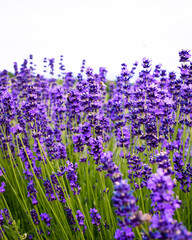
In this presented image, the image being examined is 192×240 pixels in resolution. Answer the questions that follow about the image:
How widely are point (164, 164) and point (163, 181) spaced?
8.2 inches

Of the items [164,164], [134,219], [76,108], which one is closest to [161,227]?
[134,219]

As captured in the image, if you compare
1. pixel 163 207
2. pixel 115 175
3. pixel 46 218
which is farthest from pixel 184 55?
pixel 46 218


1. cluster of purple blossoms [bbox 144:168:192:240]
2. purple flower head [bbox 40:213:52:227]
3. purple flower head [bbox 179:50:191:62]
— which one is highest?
purple flower head [bbox 179:50:191:62]

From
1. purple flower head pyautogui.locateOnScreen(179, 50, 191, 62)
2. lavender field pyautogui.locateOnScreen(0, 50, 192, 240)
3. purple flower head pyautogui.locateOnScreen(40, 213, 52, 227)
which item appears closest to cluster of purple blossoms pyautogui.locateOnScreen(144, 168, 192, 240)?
lavender field pyautogui.locateOnScreen(0, 50, 192, 240)

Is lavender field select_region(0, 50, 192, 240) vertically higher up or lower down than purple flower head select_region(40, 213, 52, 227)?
higher up

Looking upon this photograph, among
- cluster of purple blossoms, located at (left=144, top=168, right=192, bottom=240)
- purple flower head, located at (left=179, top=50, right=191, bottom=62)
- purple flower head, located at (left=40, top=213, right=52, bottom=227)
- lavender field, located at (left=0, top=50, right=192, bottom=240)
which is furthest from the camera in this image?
purple flower head, located at (left=179, top=50, right=191, bottom=62)

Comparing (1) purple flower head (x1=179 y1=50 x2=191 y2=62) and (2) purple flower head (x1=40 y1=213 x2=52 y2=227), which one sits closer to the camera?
(2) purple flower head (x1=40 y1=213 x2=52 y2=227)

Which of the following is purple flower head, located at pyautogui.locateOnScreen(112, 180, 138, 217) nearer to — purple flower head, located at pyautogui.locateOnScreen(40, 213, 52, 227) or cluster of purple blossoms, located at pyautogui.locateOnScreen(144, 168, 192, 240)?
cluster of purple blossoms, located at pyautogui.locateOnScreen(144, 168, 192, 240)

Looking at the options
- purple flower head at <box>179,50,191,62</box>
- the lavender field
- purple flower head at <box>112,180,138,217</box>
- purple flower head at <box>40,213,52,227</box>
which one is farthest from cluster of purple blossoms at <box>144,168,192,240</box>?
purple flower head at <box>179,50,191,62</box>

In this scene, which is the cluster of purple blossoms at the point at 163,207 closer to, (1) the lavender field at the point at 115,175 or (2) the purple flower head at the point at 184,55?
(1) the lavender field at the point at 115,175

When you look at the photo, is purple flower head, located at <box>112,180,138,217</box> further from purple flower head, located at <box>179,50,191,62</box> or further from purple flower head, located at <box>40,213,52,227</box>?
purple flower head, located at <box>179,50,191,62</box>

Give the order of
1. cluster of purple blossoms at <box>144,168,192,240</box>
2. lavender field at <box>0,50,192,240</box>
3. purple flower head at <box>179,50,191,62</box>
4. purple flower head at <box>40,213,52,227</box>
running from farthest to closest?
purple flower head at <box>179,50,191,62</box> → purple flower head at <box>40,213,52,227</box> → lavender field at <box>0,50,192,240</box> → cluster of purple blossoms at <box>144,168,192,240</box>

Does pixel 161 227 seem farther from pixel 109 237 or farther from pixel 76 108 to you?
pixel 76 108

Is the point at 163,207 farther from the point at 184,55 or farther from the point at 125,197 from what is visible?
the point at 184,55
